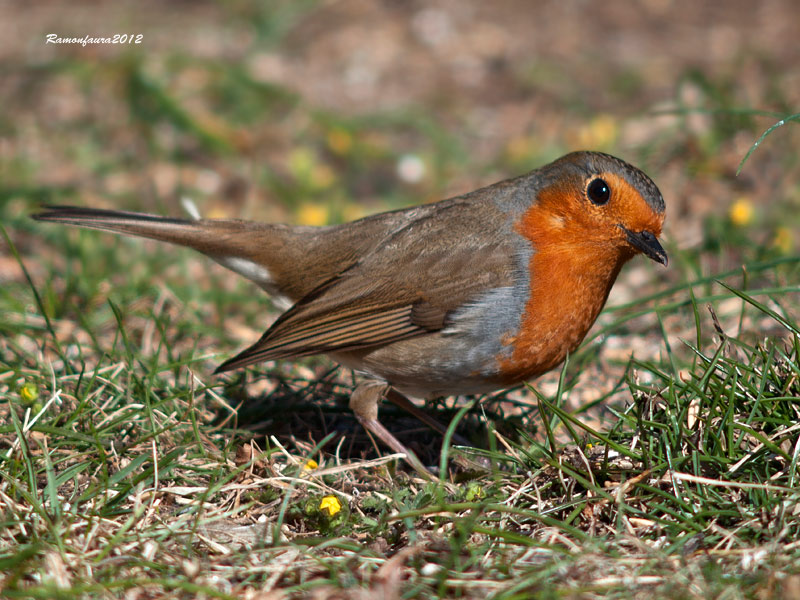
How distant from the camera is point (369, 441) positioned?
430 cm

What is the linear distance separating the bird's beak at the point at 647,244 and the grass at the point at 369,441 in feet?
1.00

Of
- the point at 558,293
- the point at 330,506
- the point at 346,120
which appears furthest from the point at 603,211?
the point at 346,120

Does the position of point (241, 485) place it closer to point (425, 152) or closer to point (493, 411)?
point (493, 411)

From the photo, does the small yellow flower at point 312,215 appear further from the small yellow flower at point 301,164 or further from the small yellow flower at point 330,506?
the small yellow flower at point 330,506

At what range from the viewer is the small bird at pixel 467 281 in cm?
379

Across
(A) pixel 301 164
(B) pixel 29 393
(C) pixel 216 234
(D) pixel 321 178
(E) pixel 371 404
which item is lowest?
(E) pixel 371 404

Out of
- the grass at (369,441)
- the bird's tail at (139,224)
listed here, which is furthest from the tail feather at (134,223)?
Answer: the grass at (369,441)

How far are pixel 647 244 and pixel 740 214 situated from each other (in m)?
2.25

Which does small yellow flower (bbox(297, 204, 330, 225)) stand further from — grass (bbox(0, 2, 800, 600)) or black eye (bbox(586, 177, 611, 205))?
black eye (bbox(586, 177, 611, 205))

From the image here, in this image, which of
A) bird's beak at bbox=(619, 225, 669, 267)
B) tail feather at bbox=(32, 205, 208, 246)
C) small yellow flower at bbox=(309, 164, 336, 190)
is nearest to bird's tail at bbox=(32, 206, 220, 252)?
tail feather at bbox=(32, 205, 208, 246)

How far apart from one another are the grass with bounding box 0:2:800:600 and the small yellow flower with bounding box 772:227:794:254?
A: 2cm

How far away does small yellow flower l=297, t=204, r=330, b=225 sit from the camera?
6375 mm

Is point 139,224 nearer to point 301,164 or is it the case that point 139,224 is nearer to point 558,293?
point 558,293

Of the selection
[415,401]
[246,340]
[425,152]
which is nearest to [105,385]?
[246,340]
